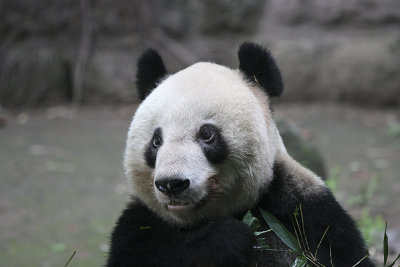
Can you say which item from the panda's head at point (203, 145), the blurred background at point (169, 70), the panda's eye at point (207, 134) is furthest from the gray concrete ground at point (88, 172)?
the panda's eye at point (207, 134)

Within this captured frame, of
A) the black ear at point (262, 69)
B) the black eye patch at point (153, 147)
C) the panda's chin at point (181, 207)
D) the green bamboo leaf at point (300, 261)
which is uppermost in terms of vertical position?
the black ear at point (262, 69)

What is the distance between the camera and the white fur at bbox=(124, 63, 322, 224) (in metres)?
2.92

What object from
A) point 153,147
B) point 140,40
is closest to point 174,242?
point 153,147

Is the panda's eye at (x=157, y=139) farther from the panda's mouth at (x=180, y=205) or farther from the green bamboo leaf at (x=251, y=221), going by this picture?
the green bamboo leaf at (x=251, y=221)

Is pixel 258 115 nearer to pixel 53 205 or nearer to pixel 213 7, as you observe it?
pixel 53 205

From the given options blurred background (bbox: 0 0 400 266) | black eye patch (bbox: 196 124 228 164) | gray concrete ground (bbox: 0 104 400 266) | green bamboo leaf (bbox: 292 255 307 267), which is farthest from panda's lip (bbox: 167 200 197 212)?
blurred background (bbox: 0 0 400 266)

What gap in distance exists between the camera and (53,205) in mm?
6473

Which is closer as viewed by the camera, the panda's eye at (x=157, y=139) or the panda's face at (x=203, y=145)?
the panda's face at (x=203, y=145)

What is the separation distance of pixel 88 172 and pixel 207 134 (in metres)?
4.66

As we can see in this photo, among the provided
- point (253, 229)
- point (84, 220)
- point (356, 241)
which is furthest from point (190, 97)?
point (84, 220)

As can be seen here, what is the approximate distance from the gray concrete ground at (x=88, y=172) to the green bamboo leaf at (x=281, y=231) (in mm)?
2187

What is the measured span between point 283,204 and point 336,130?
218 inches

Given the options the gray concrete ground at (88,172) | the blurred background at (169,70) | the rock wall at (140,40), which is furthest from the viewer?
the rock wall at (140,40)

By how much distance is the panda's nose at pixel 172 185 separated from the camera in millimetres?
2666
